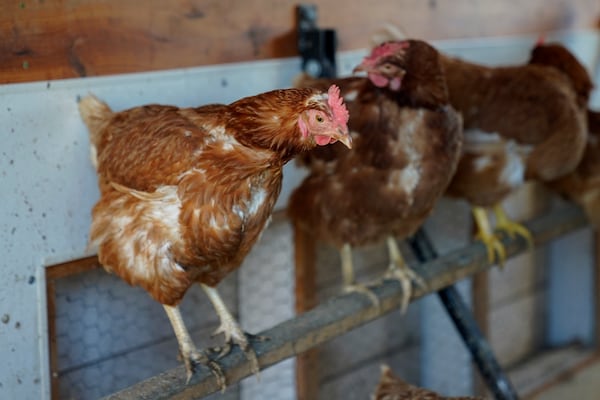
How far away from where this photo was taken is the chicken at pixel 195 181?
4.65 feet

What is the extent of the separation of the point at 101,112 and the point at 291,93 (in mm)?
523

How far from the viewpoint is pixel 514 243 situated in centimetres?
265

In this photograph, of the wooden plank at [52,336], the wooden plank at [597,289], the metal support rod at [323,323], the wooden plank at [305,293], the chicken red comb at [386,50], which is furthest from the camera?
the wooden plank at [597,289]

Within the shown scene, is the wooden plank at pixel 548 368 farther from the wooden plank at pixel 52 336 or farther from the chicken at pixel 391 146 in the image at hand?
the wooden plank at pixel 52 336

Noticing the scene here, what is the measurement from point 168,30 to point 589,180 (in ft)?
5.88

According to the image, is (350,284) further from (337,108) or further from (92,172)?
(337,108)

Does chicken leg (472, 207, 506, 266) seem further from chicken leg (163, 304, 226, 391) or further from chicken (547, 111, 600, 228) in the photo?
chicken leg (163, 304, 226, 391)

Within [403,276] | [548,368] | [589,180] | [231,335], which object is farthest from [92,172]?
[548,368]

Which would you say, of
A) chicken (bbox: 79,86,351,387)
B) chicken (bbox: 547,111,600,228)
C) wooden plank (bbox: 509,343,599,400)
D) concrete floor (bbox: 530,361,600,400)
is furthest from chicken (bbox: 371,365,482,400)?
concrete floor (bbox: 530,361,600,400)

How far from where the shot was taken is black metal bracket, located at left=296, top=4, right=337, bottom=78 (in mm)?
2244

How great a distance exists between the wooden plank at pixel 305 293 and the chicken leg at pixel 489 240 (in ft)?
1.89

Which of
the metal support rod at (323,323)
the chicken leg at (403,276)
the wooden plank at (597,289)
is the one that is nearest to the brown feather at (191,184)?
the metal support rod at (323,323)

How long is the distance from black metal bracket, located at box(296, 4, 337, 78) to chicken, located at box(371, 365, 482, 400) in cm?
89

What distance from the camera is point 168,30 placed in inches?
76.2
